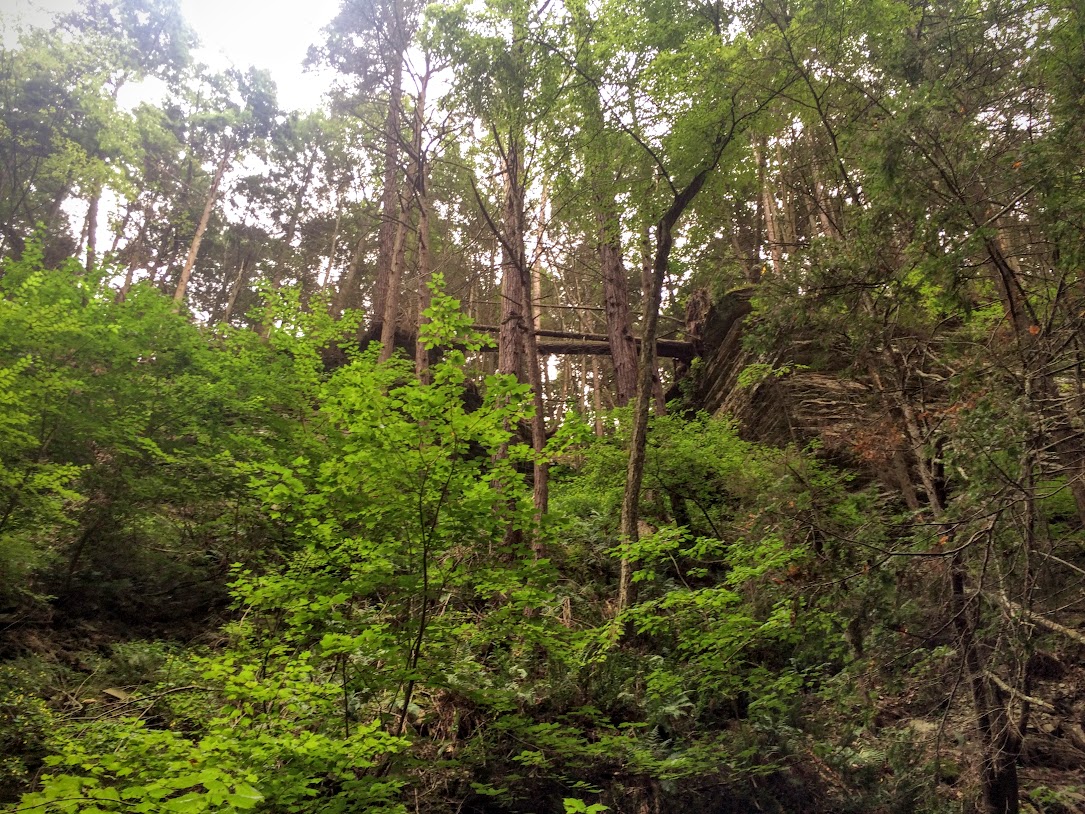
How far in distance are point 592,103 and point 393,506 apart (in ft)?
18.5

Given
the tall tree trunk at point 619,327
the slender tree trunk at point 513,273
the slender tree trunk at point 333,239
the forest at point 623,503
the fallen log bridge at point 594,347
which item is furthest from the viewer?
the slender tree trunk at point 333,239

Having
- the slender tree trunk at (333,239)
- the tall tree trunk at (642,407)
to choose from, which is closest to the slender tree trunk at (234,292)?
the slender tree trunk at (333,239)

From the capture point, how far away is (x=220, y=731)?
11.5 feet

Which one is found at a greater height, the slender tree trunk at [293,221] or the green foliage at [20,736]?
the slender tree trunk at [293,221]

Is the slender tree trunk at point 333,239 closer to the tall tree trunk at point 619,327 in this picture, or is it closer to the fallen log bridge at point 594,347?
the fallen log bridge at point 594,347

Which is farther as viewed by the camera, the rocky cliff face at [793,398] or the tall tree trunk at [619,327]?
the tall tree trunk at [619,327]

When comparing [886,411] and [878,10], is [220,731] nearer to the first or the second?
[886,411]

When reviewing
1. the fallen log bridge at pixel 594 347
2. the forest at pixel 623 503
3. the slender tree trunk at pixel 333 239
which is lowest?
the forest at pixel 623 503

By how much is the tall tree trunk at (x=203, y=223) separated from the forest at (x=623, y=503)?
9478 millimetres

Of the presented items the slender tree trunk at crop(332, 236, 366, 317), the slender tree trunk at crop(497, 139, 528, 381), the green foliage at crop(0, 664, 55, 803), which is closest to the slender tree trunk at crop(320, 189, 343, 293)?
the slender tree trunk at crop(332, 236, 366, 317)

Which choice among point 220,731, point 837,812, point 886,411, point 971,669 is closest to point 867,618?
point 971,669

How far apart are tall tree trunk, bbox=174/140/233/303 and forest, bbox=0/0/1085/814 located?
373 inches

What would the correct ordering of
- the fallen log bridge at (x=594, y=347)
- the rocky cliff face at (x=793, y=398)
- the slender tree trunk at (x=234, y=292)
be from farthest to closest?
1. the slender tree trunk at (x=234, y=292)
2. the fallen log bridge at (x=594, y=347)
3. the rocky cliff face at (x=793, y=398)

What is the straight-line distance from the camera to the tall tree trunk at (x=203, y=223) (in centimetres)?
1736
